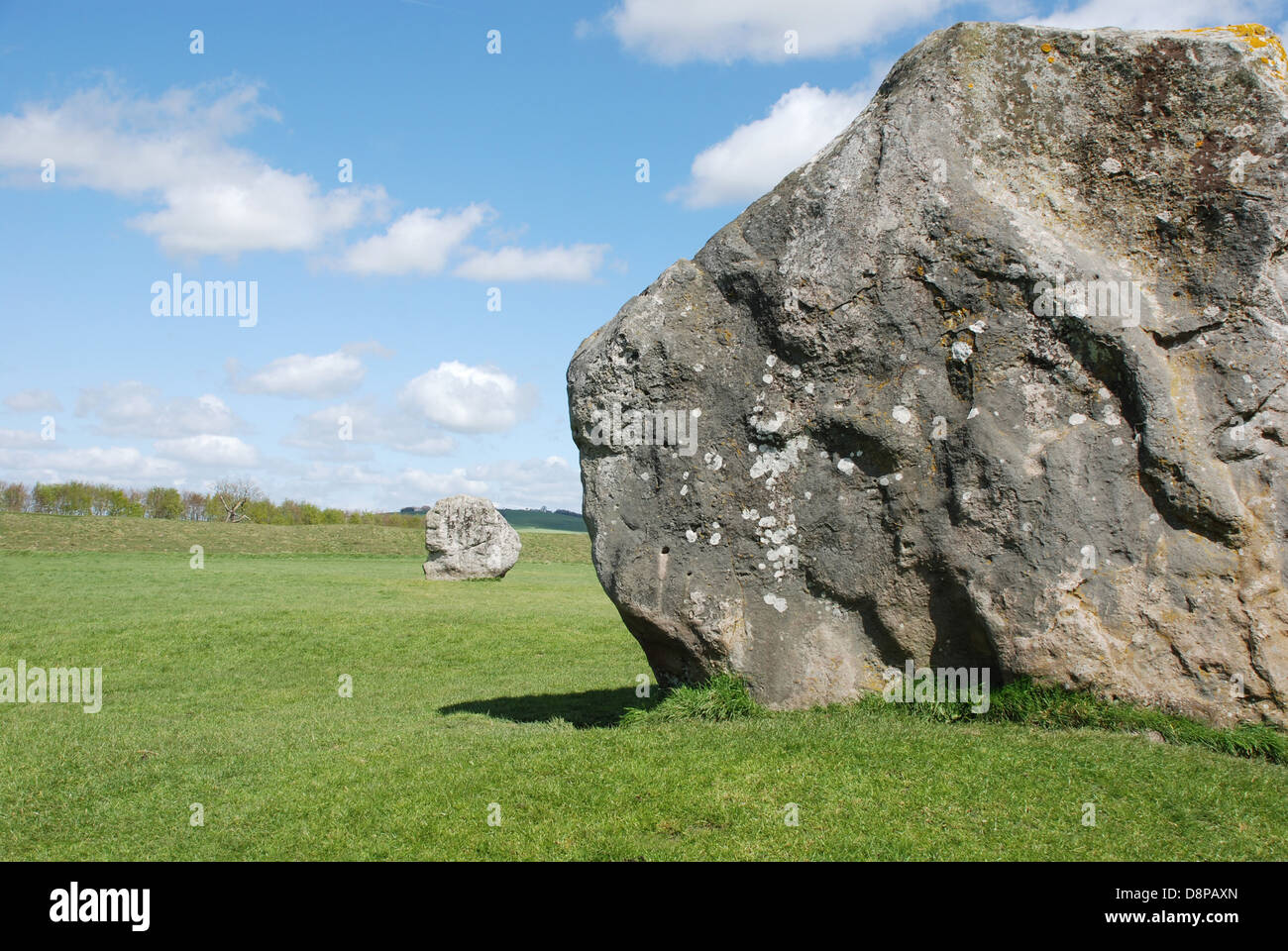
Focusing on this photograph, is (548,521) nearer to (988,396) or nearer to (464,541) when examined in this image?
(464,541)

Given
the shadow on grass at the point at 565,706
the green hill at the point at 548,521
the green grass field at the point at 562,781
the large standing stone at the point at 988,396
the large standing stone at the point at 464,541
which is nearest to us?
the green grass field at the point at 562,781

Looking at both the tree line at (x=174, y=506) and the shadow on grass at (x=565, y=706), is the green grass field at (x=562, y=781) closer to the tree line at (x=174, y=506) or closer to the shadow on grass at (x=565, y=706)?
the shadow on grass at (x=565, y=706)

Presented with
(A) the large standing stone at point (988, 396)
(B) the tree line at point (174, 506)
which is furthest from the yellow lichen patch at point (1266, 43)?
(B) the tree line at point (174, 506)

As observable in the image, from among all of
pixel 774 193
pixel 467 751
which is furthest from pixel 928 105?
pixel 467 751

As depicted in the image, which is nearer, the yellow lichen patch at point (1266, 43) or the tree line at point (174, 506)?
the yellow lichen patch at point (1266, 43)

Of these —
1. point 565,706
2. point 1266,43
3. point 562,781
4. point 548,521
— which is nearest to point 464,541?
point 565,706

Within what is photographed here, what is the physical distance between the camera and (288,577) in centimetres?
3048

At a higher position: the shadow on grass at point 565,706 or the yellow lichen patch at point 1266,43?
the yellow lichen patch at point 1266,43

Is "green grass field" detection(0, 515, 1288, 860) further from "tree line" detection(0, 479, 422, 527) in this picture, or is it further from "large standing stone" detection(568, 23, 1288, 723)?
"tree line" detection(0, 479, 422, 527)

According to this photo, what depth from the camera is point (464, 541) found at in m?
32.0

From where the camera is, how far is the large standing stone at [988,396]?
323 inches

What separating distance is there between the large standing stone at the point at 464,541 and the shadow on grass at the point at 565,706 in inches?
738

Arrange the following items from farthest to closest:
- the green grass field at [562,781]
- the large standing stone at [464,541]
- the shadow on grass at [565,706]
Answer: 1. the large standing stone at [464,541]
2. the shadow on grass at [565,706]
3. the green grass field at [562,781]
